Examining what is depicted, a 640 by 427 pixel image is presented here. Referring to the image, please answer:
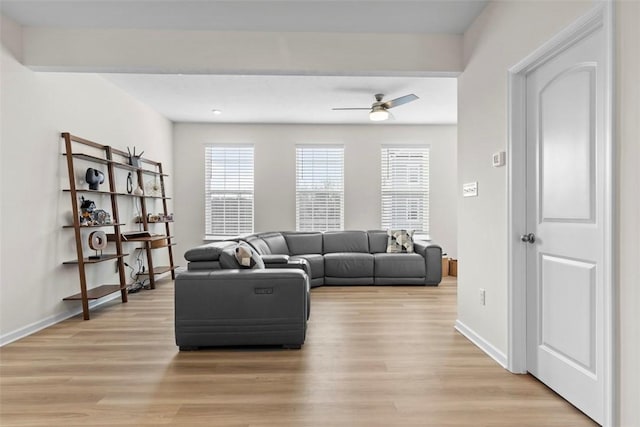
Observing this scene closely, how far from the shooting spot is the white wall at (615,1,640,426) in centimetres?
155

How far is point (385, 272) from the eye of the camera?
5766 mm

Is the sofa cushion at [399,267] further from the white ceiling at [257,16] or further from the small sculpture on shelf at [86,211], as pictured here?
the small sculpture on shelf at [86,211]

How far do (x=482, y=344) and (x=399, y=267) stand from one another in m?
2.80

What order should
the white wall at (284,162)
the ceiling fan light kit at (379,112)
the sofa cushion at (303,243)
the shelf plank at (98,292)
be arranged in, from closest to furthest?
1. the shelf plank at (98,292)
2. the ceiling fan light kit at (379,112)
3. the sofa cushion at (303,243)
4. the white wall at (284,162)

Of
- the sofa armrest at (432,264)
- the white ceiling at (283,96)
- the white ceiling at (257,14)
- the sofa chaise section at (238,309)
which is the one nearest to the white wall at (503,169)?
the white ceiling at (257,14)

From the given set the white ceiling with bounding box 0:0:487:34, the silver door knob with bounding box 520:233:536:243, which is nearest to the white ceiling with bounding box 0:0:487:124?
the white ceiling with bounding box 0:0:487:34

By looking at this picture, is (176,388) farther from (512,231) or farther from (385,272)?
(385,272)

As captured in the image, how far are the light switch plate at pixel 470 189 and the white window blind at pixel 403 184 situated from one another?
3.59 metres

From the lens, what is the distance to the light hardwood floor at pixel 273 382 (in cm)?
202

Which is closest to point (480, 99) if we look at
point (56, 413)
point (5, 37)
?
point (56, 413)

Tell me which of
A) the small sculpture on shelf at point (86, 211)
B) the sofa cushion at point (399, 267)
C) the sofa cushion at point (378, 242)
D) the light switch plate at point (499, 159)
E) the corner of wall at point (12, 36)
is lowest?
the sofa cushion at point (399, 267)

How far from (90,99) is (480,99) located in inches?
173

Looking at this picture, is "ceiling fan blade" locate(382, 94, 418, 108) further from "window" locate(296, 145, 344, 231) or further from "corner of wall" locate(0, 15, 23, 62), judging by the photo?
"corner of wall" locate(0, 15, 23, 62)

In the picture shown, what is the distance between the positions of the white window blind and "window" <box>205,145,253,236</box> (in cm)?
258
